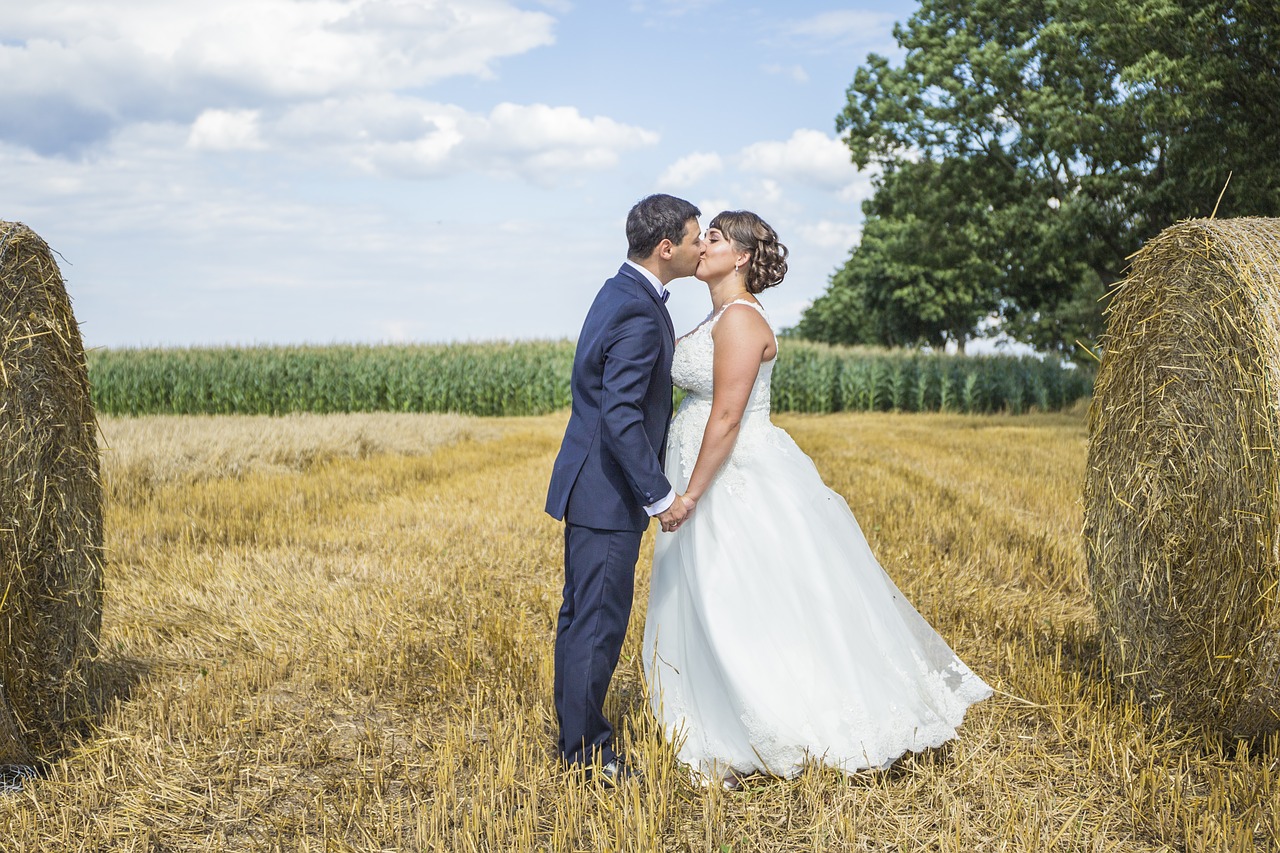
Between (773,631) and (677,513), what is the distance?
0.63 m

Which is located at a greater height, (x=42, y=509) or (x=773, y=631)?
(x=42, y=509)

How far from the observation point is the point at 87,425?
16.6ft

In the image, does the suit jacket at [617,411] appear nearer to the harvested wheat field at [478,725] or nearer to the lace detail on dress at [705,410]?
the lace detail on dress at [705,410]

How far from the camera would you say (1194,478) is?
464cm

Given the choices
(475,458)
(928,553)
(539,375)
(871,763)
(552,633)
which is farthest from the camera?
(539,375)

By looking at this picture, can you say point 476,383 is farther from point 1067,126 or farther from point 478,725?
point 478,725

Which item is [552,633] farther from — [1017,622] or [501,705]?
[1017,622]

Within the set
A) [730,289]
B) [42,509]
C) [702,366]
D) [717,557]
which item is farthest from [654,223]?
[42,509]

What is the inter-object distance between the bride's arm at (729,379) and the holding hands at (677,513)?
0.03 m

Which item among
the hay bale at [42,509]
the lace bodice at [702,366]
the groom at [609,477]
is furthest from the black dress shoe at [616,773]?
the hay bale at [42,509]

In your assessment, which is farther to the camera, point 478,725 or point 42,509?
point 478,725

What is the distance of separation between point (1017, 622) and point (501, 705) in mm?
3440

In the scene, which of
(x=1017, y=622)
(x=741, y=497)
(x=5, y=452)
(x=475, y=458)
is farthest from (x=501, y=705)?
(x=475, y=458)

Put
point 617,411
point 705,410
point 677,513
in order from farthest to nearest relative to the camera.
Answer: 1. point 705,410
2. point 677,513
3. point 617,411
